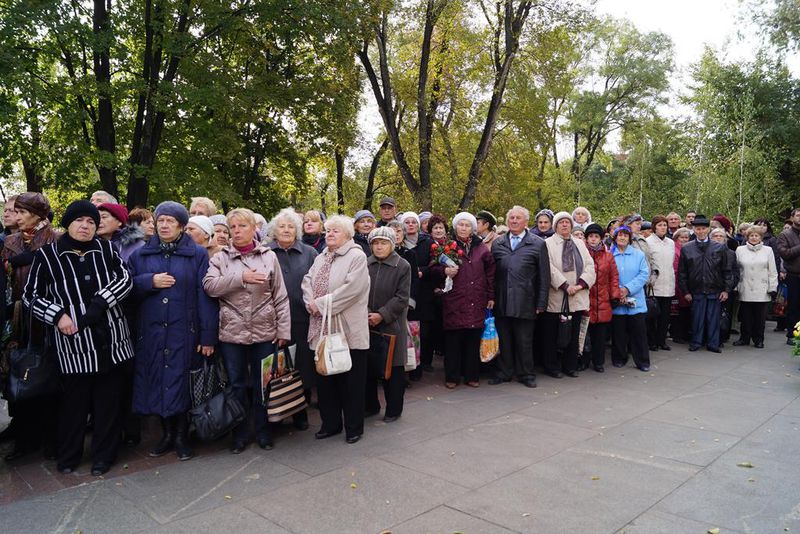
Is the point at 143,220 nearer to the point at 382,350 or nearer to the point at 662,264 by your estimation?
the point at 382,350

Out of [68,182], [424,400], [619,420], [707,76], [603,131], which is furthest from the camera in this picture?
[603,131]

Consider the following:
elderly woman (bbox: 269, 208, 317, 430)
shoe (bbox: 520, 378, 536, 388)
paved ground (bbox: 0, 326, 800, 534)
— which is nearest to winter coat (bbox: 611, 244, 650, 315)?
shoe (bbox: 520, 378, 536, 388)

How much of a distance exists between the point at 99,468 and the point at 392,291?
2.89m

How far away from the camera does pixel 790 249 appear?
10477 millimetres

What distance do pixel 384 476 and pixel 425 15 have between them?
49.9 ft

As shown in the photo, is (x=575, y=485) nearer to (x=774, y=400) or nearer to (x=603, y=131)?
(x=774, y=400)

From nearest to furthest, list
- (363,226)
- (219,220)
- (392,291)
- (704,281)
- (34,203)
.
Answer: (34,203) → (392,291) → (219,220) → (363,226) → (704,281)

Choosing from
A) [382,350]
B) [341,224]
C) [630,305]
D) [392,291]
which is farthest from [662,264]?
[341,224]

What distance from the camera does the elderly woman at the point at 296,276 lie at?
564 cm

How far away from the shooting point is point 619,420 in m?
5.80

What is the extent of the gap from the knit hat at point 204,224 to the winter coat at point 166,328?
720 millimetres

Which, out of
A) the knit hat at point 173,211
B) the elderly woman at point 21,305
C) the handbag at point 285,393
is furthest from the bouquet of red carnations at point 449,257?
the elderly woman at point 21,305

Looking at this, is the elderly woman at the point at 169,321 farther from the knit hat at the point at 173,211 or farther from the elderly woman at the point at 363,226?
the elderly woman at the point at 363,226

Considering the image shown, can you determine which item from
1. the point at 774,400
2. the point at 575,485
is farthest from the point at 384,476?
the point at 774,400
